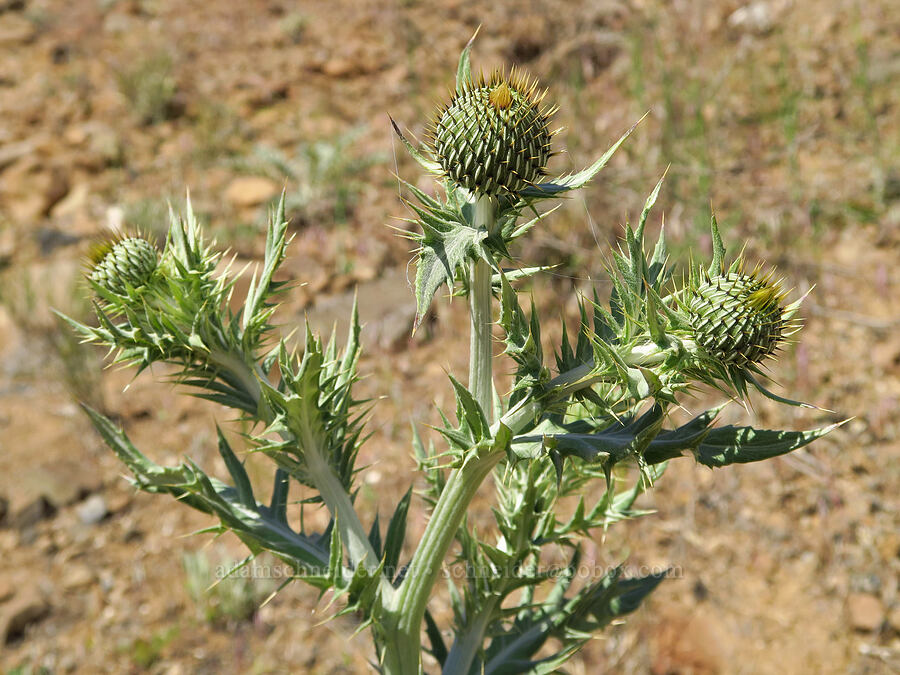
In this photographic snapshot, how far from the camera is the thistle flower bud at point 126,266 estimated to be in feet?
7.96

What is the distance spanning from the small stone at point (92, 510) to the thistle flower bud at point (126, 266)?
350cm

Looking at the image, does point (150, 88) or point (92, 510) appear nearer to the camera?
point (92, 510)

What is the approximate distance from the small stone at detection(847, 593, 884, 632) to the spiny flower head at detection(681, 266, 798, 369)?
3.15 meters

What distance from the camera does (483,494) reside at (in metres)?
5.19

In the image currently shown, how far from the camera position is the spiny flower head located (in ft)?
6.21

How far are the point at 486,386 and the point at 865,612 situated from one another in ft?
11.8

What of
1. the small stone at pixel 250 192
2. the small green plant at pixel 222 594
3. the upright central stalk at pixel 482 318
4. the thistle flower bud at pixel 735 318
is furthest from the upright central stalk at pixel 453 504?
the small stone at pixel 250 192

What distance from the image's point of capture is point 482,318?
199cm

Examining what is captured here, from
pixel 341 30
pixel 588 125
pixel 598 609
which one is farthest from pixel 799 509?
pixel 341 30

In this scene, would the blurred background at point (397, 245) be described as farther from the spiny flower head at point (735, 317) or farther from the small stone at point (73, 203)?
the spiny flower head at point (735, 317)

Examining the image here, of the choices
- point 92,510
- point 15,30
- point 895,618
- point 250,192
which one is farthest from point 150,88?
point 895,618

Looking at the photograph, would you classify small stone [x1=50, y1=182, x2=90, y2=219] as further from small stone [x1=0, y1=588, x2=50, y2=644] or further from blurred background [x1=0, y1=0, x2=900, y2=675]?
small stone [x1=0, y1=588, x2=50, y2=644]

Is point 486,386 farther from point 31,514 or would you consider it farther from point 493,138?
point 31,514

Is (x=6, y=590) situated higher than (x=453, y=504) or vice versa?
(x=453, y=504)
